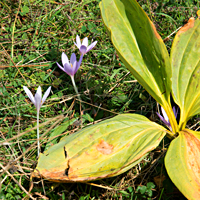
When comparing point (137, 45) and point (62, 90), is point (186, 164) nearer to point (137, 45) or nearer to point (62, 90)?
point (137, 45)

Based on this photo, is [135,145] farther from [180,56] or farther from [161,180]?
[180,56]

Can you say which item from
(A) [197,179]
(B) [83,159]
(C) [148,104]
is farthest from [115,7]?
(A) [197,179]

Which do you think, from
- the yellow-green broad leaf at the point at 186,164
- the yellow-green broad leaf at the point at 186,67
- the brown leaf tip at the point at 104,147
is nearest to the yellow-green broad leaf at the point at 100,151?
the brown leaf tip at the point at 104,147

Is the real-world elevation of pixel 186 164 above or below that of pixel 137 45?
below

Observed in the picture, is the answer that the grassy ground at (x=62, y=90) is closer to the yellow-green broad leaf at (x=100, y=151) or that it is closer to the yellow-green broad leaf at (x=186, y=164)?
the yellow-green broad leaf at (x=100, y=151)

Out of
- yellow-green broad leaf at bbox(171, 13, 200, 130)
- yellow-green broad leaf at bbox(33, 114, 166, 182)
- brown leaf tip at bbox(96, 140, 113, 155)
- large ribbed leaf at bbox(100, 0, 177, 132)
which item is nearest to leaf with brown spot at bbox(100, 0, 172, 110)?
large ribbed leaf at bbox(100, 0, 177, 132)

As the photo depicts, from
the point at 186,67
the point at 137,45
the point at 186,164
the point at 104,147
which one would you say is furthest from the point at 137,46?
the point at 186,164

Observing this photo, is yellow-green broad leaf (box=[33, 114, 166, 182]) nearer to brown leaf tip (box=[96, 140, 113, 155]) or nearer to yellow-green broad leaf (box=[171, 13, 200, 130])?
brown leaf tip (box=[96, 140, 113, 155])
